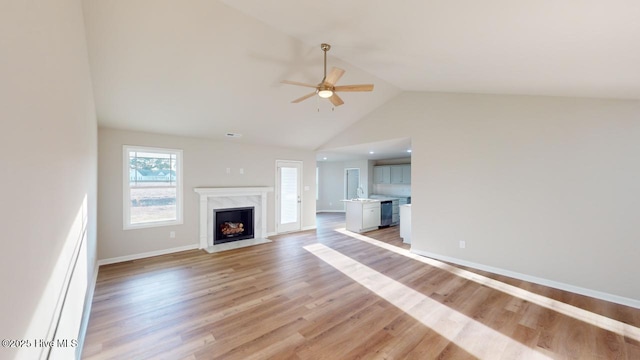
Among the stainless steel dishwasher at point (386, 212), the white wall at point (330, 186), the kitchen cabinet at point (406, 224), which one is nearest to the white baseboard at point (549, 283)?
the kitchen cabinet at point (406, 224)

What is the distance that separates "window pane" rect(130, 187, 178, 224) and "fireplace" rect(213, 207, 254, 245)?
868mm

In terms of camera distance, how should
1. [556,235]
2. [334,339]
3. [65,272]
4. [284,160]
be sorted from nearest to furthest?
[65,272] < [334,339] < [556,235] < [284,160]

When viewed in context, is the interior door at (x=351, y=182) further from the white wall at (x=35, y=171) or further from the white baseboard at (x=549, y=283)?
the white wall at (x=35, y=171)

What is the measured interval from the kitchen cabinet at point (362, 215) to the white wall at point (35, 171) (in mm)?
6066

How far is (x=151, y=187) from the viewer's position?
500 centimetres

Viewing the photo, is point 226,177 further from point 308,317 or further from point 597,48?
point 597,48

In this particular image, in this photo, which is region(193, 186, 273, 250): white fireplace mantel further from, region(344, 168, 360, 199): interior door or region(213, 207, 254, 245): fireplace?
region(344, 168, 360, 199): interior door

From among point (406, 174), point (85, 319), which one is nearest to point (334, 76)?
point (85, 319)

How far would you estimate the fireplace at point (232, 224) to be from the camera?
5.80m

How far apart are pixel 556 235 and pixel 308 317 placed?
354cm

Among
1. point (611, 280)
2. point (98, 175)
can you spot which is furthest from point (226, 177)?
point (611, 280)

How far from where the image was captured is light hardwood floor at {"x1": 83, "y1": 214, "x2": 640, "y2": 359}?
232cm

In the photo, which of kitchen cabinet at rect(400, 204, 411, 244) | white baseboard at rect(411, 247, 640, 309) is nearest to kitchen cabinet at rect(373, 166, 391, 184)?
kitchen cabinet at rect(400, 204, 411, 244)

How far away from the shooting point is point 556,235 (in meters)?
3.58
